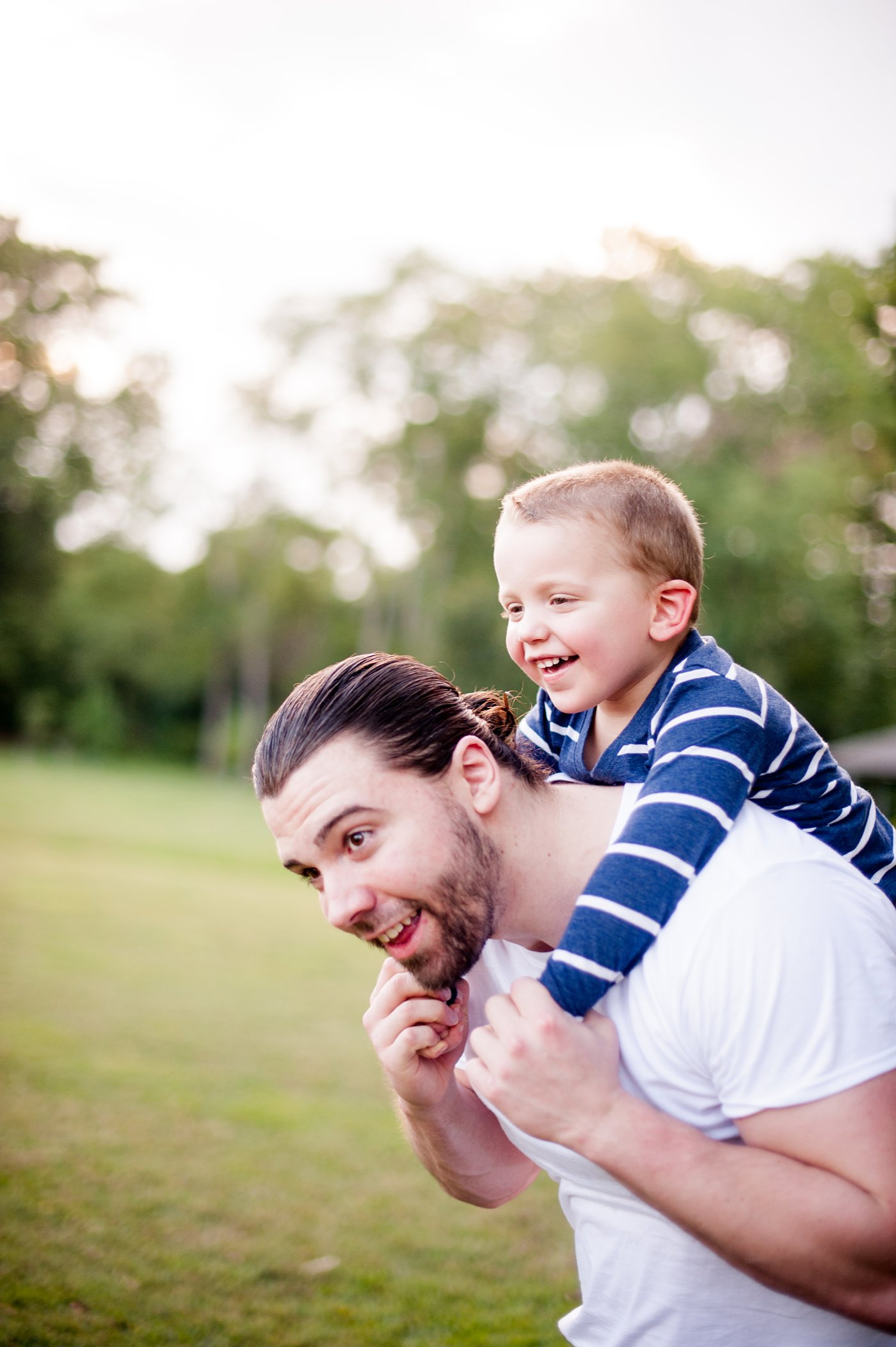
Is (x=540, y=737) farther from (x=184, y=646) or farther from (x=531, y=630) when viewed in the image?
(x=184, y=646)

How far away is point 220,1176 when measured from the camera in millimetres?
5332

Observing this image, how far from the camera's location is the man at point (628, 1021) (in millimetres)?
1492

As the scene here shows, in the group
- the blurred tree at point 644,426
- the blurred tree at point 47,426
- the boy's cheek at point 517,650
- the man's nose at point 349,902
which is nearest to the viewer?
the man's nose at point 349,902

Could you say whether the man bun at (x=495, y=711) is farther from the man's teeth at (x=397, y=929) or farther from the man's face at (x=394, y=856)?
the man's teeth at (x=397, y=929)

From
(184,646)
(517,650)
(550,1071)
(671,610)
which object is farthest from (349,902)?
(184,646)

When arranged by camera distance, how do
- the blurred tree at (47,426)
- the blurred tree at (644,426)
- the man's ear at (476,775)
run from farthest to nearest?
the blurred tree at (47,426)
the blurred tree at (644,426)
the man's ear at (476,775)

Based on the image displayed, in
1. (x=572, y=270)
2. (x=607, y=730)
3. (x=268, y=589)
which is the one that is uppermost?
(x=572, y=270)

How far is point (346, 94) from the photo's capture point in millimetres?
8086

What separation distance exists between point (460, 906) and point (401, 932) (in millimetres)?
129

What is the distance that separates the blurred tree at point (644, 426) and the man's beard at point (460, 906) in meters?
21.4

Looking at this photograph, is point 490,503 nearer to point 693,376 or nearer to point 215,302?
point 693,376

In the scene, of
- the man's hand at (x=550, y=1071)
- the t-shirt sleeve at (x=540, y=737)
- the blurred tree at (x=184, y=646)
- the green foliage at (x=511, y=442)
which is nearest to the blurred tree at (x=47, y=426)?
the green foliage at (x=511, y=442)

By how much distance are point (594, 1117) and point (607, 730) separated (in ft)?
3.43

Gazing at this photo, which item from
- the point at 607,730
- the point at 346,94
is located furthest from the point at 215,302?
the point at 607,730
